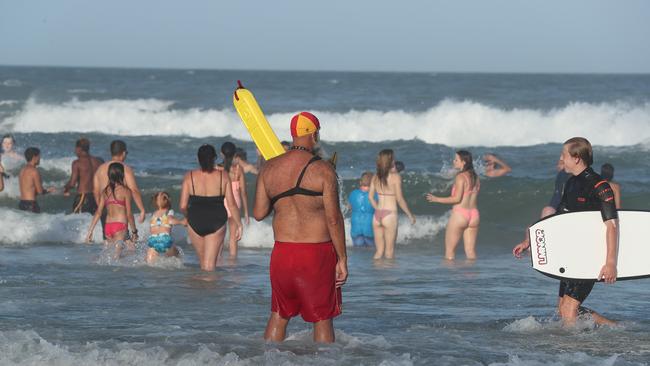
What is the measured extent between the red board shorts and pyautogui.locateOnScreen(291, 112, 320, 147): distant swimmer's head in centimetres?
64

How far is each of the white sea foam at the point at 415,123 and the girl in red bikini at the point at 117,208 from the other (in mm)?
24477

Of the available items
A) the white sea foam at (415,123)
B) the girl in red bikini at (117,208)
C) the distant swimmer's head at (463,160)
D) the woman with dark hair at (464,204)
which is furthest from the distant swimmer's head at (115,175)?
the white sea foam at (415,123)

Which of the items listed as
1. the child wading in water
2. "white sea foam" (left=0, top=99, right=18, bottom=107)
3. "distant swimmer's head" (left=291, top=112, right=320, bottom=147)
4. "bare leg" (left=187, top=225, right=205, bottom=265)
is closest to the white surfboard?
"distant swimmer's head" (left=291, top=112, right=320, bottom=147)

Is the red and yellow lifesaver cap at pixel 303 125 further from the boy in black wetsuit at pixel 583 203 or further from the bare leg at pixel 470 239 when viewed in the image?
the bare leg at pixel 470 239

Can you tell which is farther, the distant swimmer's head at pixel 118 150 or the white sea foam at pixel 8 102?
the white sea foam at pixel 8 102

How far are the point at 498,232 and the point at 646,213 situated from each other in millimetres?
9875

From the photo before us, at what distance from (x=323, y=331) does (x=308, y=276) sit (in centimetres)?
40

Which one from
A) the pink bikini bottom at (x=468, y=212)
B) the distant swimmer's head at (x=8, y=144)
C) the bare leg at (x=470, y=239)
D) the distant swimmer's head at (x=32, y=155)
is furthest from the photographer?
the distant swimmer's head at (x=8, y=144)

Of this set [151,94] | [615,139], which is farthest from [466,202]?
[151,94]

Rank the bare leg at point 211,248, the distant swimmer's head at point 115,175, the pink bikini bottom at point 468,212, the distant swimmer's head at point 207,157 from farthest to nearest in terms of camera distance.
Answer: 1. the pink bikini bottom at point 468,212
2. the distant swimmer's head at point 115,175
3. the bare leg at point 211,248
4. the distant swimmer's head at point 207,157

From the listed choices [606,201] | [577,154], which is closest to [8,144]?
[577,154]

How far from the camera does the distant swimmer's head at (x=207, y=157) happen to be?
9.95 meters

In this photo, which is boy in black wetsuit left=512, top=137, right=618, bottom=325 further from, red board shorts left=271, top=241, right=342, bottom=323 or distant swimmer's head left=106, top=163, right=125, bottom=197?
distant swimmer's head left=106, top=163, right=125, bottom=197

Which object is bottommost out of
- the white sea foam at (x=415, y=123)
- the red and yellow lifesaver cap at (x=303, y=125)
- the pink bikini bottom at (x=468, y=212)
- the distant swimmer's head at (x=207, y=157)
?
the pink bikini bottom at (x=468, y=212)
